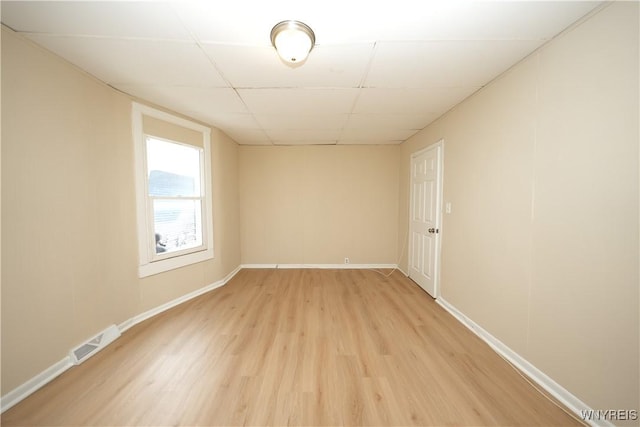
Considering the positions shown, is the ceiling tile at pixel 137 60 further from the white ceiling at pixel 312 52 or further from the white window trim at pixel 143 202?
the white window trim at pixel 143 202

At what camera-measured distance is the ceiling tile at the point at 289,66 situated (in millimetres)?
1649

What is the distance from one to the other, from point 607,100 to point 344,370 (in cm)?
238

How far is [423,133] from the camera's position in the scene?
Answer: 346 cm

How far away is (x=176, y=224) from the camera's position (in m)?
2.97

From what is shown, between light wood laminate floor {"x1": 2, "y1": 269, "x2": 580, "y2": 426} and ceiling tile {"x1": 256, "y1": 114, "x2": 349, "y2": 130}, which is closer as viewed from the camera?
light wood laminate floor {"x1": 2, "y1": 269, "x2": 580, "y2": 426}

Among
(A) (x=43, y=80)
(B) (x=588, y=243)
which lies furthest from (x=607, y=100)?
(A) (x=43, y=80)

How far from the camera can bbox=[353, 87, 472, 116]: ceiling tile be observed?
89.0 inches

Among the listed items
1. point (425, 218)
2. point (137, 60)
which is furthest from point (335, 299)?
point (137, 60)

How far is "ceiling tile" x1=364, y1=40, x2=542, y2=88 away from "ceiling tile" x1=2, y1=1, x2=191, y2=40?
4.61 feet

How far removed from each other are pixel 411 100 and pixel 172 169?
3.01 m

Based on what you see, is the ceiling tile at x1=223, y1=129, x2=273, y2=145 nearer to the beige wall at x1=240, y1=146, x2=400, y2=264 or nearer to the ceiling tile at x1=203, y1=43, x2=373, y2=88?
the beige wall at x1=240, y1=146, x2=400, y2=264

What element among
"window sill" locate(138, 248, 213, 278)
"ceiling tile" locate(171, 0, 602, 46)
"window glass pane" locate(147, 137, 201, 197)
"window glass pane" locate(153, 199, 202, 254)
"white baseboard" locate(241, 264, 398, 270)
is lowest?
"white baseboard" locate(241, 264, 398, 270)

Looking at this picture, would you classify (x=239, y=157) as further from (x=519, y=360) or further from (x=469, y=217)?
(x=519, y=360)

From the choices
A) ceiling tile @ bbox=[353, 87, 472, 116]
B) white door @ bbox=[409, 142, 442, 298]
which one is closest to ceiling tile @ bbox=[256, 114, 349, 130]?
ceiling tile @ bbox=[353, 87, 472, 116]
